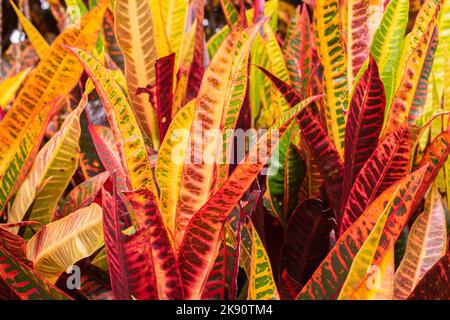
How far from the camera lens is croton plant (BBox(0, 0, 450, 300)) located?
466 mm

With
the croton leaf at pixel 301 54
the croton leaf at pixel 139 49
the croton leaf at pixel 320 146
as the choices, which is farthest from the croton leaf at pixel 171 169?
the croton leaf at pixel 301 54

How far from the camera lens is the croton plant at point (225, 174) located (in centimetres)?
47

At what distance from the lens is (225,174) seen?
53 cm

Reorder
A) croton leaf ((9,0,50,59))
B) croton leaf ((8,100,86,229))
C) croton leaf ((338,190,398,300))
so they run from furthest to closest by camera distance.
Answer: croton leaf ((9,0,50,59)) → croton leaf ((8,100,86,229)) → croton leaf ((338,190,398,300))

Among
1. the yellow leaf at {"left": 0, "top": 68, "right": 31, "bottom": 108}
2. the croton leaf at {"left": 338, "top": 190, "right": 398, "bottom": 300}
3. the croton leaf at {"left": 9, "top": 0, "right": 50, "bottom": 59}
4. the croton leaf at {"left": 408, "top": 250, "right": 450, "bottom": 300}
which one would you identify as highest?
the croton leaf at {"left": 9, "top": 0, "right": 50, "bottom": 59}

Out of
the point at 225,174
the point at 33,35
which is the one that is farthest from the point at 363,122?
the point at 33,35

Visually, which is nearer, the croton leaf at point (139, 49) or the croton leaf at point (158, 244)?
the croton leaf at point (158, 244)

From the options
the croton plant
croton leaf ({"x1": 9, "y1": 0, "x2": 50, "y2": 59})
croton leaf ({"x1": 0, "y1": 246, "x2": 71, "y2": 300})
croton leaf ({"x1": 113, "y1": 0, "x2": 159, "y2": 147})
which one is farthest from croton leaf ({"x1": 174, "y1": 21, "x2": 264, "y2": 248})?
croton leaf ({"x1": 9, "y1": 0, "x2": 50, "y2": 59})

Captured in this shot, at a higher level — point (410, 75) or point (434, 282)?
point (410, 75)

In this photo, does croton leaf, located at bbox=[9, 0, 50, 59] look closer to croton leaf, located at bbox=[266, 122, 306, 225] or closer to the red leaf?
the red leaf

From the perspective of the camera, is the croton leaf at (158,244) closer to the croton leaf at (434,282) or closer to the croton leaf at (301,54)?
the croton leaf at (434,282)

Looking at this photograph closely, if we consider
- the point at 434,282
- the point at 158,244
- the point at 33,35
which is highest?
the point at 33,35

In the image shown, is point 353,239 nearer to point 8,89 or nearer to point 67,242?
point 67,242

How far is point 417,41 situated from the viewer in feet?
2.10
